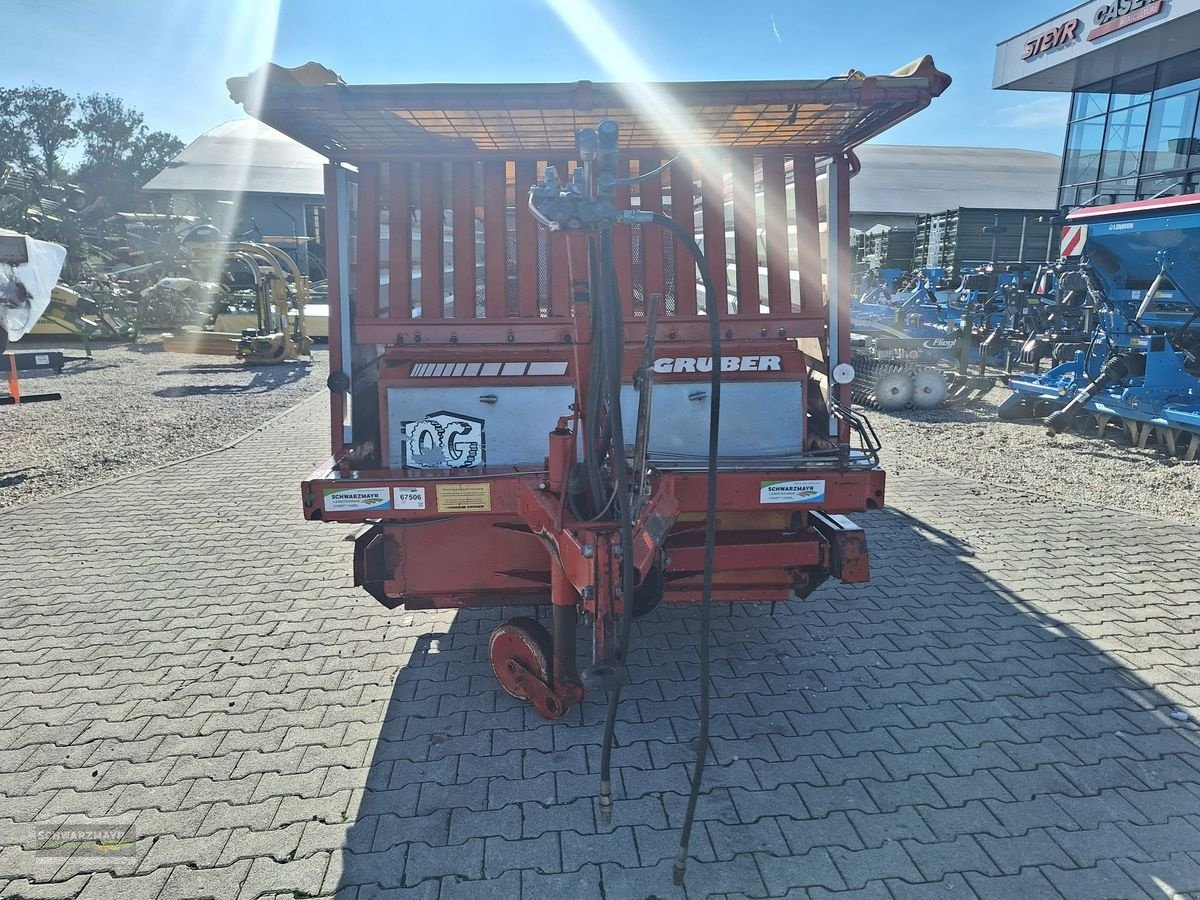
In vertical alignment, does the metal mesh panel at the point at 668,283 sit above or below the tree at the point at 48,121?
below

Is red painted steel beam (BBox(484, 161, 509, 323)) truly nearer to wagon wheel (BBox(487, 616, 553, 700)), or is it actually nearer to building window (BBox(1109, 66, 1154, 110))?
wagon wheel (BBox(487, 616, 553, 700))

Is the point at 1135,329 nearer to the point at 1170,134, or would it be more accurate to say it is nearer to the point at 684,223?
the point at 1170,134

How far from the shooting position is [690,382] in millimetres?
3549

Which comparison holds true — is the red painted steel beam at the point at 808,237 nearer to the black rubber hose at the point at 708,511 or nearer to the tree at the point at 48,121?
the black rubber hose at the point at 708,511

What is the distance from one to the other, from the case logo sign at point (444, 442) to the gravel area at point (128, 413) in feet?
17.5

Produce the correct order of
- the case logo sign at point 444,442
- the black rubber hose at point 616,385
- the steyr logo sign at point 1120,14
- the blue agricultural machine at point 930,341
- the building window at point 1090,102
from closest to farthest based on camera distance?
the black rubber hose at point 616,385
the case logo sign at point 444,442
the blue agricultural machine at point 930,341
the steyr logo sign at point 1120,14
the building window at point 1090,102

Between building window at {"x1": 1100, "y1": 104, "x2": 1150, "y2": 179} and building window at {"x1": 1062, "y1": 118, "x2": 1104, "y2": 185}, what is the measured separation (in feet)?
0.57

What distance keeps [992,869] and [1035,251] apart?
18569mm

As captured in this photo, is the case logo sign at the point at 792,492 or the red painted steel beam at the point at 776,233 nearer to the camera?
the case logo sign at the point at 792,492

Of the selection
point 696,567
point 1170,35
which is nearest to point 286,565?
point 696,567

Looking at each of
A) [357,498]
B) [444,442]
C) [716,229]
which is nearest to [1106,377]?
[716,229]

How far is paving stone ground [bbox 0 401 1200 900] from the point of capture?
8.49 feet

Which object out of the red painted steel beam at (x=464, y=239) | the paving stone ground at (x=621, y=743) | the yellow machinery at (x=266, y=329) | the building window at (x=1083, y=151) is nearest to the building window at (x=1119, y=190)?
the building window at (x=1083, y=151)

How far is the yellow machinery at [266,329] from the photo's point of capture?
1473 centimetres
